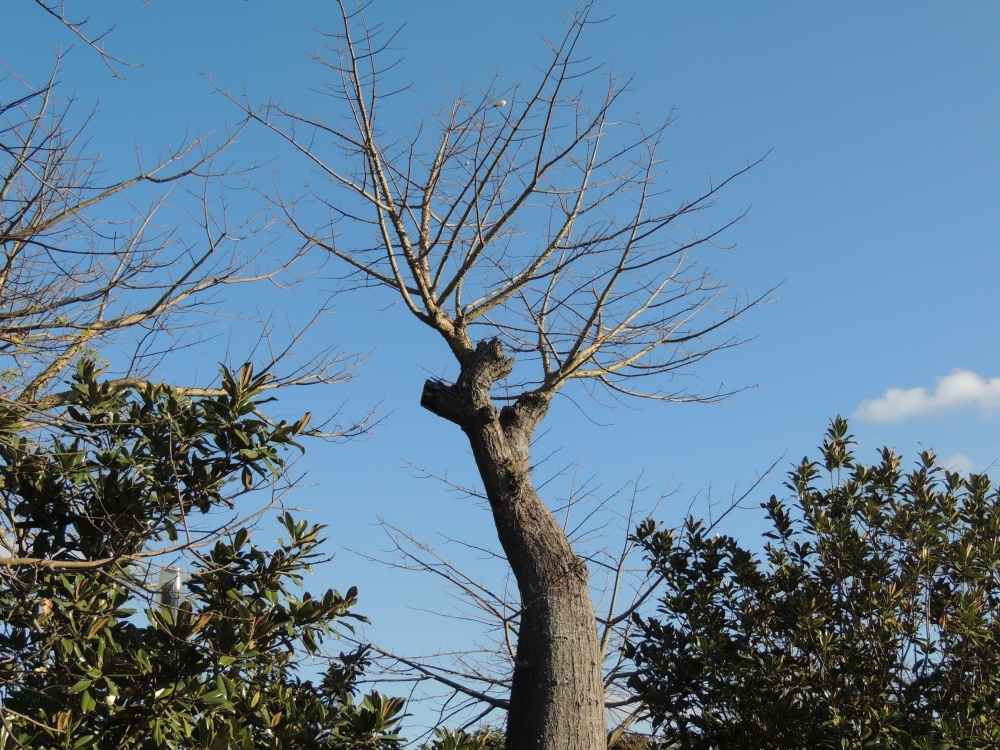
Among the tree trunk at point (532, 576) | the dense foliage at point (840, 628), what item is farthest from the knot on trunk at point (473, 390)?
the dense foliage at point (840, 628)

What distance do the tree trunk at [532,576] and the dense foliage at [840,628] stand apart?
40.9 inches

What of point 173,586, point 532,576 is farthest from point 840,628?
point 173,586

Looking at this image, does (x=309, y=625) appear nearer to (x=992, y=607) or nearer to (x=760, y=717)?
(x=760, y=717)

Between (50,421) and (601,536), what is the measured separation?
138 inches

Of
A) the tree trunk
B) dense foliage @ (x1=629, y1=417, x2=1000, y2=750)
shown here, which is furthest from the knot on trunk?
dense foliage @ (x1=629, y1=417, x2=1000, y2=750)

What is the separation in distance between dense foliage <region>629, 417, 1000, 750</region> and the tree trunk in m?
1.04

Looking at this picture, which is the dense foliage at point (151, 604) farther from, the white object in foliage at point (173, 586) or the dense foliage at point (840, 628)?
the dense foliage at point (840, 628)

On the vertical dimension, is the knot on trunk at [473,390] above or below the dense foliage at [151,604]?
above

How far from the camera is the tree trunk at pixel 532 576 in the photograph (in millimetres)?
3900

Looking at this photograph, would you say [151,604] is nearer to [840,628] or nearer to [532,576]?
[532,576]

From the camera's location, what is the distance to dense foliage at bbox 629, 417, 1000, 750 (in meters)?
4.27

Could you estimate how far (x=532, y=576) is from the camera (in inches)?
170

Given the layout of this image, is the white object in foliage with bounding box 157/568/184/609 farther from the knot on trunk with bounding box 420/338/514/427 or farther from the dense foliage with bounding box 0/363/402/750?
the knot on trunk with bounding box 420/338/514/427

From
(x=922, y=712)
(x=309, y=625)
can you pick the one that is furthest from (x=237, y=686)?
(x=922, y=712)
